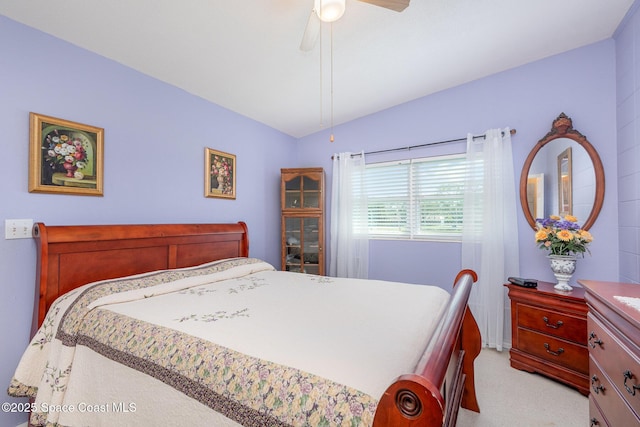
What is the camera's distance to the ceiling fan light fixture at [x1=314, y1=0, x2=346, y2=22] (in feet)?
4.57

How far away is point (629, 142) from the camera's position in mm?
2107

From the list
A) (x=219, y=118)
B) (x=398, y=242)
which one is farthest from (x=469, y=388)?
(x=219, y=118)

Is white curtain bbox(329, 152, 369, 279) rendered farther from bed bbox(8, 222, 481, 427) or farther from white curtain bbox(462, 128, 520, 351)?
bed bbox(8, 222, 481, 427)

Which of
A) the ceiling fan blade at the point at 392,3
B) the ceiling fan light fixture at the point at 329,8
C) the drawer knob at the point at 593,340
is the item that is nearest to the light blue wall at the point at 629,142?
the drawer knob at the point at 593,340

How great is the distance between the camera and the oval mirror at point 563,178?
7.86 ft

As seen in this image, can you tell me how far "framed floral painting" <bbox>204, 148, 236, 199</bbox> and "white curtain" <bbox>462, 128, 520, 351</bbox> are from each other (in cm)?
255

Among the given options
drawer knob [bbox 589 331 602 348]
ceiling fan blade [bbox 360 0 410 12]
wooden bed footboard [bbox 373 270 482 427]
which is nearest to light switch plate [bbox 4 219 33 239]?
wooden bed footboard [bbox 373 270 482 427]

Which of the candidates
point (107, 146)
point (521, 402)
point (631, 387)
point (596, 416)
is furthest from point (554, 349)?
point (107, 146)

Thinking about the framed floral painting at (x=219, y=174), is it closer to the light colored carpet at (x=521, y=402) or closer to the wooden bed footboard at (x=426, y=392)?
the wooden bed footboard at (x=426, y=392)

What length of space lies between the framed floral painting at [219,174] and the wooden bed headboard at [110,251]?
1.29 feet

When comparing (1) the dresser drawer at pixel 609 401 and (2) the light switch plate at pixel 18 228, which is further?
(2) the light switch plate at pixel 18 228

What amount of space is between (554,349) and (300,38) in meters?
3.03

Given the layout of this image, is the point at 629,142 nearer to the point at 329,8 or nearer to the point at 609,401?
the point at 609,401

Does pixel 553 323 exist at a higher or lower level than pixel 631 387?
lower
